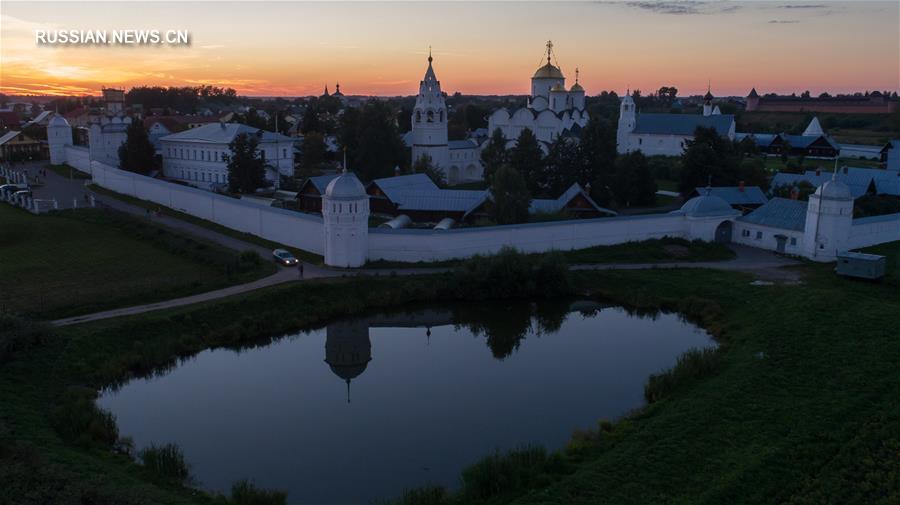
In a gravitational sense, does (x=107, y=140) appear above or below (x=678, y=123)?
below

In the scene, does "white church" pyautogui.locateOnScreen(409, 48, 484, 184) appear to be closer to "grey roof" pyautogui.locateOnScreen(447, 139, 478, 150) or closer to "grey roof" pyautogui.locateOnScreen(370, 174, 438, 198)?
"grey roof" pyautogui.locateOnScreen(447, 139, 478, 150)

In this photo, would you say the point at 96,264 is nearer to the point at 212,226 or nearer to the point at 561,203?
the point at 212,226

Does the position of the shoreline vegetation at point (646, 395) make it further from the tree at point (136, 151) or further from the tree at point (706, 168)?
the tree at point (136, 151)

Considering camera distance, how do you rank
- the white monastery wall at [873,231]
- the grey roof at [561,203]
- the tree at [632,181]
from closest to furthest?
the white monastery wall at [873,231] → the grey roof at [561,203] → the tree at [632,181]

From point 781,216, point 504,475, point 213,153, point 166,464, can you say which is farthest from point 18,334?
point 213,153

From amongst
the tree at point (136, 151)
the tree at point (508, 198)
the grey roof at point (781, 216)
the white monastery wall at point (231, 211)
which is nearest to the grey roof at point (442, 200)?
the tree at point (508, 198)

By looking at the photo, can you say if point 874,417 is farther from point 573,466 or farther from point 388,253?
point 388,253

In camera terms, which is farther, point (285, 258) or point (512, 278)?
point (285, 258)
